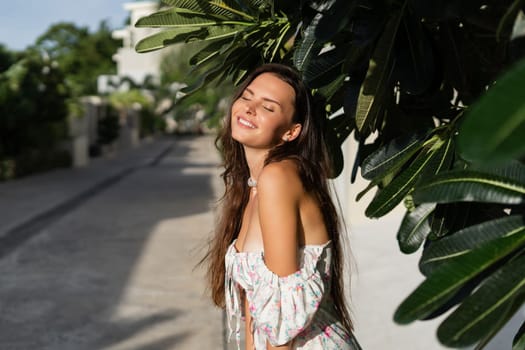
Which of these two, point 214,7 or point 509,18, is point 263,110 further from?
point 509,18

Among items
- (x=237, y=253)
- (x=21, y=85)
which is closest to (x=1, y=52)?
(x=21, y=85)

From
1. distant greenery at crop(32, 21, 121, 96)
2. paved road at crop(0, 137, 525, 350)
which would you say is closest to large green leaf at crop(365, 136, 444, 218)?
paved road at crop(0, 137, 525, 350)

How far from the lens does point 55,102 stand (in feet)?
49.8

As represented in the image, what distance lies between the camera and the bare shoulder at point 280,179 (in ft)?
4.85

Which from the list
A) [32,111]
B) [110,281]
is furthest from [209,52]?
[32,111]

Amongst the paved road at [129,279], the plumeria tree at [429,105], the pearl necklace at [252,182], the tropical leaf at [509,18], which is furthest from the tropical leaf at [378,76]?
the paved road at [129,279]

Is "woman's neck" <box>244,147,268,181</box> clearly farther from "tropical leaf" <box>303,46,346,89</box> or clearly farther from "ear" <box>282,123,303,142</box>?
"tropical leaf" <box>303,46,346,89</box>

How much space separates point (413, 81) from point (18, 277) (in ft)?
17.2

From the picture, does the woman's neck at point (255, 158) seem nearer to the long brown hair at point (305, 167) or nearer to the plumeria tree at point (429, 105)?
the long brown hair at point (305, 167)

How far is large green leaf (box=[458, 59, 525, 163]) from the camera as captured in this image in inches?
19.8

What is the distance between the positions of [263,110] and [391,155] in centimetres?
38

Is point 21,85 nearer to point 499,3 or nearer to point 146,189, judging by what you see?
point 146,189

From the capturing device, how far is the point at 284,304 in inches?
57.7

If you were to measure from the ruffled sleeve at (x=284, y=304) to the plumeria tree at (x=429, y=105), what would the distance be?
30 centimetres
